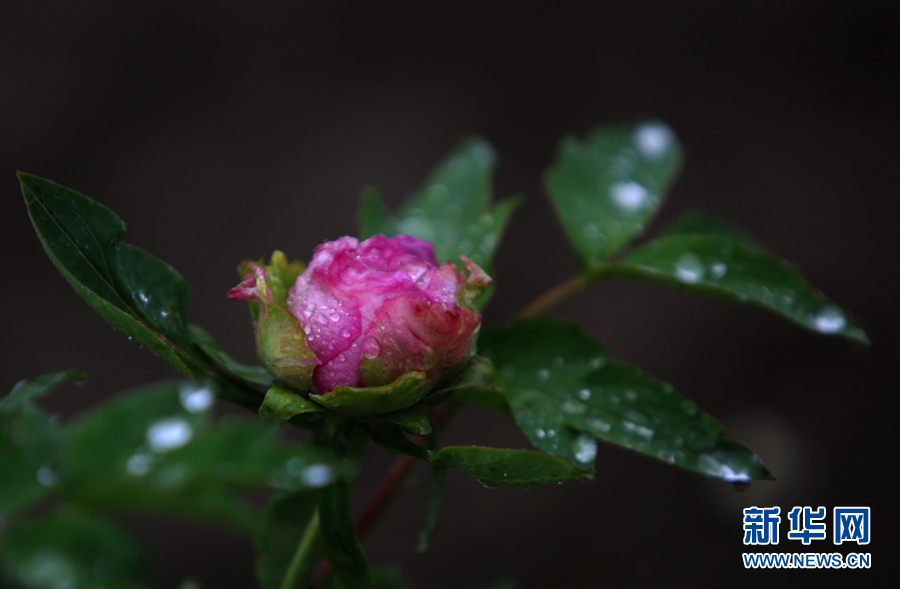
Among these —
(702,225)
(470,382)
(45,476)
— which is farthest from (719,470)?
(45,476)

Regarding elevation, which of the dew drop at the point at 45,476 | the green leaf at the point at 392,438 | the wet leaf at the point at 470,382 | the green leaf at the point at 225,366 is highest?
the green leaf at the point at 225,366

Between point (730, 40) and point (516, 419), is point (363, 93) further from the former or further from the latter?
point (516, 419)

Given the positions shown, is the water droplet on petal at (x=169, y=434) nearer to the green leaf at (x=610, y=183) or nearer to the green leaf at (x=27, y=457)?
the green leaf at (x=27, y=457)

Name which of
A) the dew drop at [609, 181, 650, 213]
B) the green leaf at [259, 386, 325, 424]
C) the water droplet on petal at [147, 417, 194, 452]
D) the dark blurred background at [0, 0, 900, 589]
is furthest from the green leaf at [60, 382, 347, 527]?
the dark blurred background at [0, 0, 900, 589]

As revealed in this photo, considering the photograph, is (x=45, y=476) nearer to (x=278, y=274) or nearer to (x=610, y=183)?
(x=278, y=274)

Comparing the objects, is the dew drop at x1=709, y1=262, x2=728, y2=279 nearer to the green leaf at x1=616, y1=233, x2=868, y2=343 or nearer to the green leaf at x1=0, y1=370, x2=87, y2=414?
the green leaf at x1=616, y1=233, x2=868, y2=343

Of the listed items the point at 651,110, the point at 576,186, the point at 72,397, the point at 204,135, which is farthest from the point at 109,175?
the point at 576,186

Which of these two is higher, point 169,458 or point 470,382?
point 470,382

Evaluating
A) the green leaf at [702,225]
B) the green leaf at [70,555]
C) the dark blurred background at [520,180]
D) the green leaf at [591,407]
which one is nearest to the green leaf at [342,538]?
the green leaf at [591,407]
